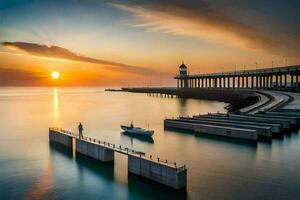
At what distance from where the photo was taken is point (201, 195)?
26.6 m

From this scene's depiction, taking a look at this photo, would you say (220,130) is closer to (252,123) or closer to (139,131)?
(252,123)

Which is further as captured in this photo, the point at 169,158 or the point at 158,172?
the point at 169,158

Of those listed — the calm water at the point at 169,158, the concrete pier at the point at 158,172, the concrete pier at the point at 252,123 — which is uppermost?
the concrete pier at the point at 252,123

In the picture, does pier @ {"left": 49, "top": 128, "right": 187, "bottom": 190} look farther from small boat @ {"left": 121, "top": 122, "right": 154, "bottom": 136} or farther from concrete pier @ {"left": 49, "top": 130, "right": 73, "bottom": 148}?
small boat @ {"left": 121, "top": 122, "right": 154, "bottom": 136}

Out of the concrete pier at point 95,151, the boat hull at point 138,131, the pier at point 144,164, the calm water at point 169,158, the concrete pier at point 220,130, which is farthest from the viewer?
the boat hull at point 138,131

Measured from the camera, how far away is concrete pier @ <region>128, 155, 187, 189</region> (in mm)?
26922

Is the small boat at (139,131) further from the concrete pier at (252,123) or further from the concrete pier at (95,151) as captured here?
the concrete pier at (95,151)

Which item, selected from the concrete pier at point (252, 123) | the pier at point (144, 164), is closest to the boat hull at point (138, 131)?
the pier at point (144, 164)

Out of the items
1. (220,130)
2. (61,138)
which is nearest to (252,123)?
(220,130)

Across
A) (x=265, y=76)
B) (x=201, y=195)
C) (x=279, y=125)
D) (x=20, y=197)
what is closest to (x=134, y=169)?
(x=201, y=195)

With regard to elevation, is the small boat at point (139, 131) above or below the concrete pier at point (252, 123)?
below

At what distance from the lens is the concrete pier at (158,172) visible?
26.9 metres

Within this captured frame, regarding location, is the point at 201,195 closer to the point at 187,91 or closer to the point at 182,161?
the point at 182,161

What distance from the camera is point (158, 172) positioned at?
2848cm
